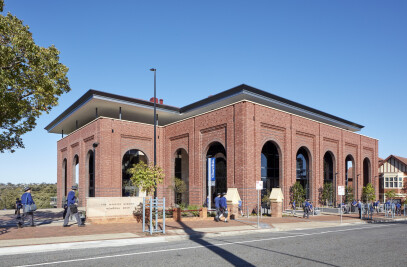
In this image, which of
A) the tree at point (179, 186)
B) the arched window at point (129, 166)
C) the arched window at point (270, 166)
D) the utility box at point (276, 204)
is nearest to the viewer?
the utility box at point (276, 204)

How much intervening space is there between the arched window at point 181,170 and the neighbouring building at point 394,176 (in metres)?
38.8

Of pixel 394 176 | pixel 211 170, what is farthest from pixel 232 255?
pixel 394 176

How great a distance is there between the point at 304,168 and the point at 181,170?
12.3 meters

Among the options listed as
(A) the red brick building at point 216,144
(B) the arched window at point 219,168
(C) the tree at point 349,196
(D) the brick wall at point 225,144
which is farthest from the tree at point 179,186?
(C) the tree at point 349,196

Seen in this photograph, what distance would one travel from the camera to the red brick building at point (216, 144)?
90.2 feet

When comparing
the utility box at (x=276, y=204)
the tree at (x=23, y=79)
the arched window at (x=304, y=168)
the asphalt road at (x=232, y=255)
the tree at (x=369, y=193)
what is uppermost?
the tree at (x=23, y=79)

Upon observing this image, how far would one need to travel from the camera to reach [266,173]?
3159 centimetres

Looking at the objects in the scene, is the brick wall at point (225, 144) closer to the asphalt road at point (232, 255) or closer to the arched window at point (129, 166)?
the arched window at point (129, 166)

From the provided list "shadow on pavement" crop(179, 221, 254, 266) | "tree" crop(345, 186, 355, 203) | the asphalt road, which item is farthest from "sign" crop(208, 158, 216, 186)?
"tree" crop(345, 186, 355, 203)

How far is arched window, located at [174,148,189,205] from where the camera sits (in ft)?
118

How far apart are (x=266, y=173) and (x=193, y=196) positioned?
6.71 m

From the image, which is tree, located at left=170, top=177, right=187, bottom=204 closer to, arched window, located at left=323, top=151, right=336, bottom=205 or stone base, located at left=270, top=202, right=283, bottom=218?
stone base, located at left=270, top=202, right=283, bottom=218

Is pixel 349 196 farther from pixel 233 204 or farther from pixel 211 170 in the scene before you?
pixel 233 204

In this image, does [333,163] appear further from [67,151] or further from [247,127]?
[67,151]
